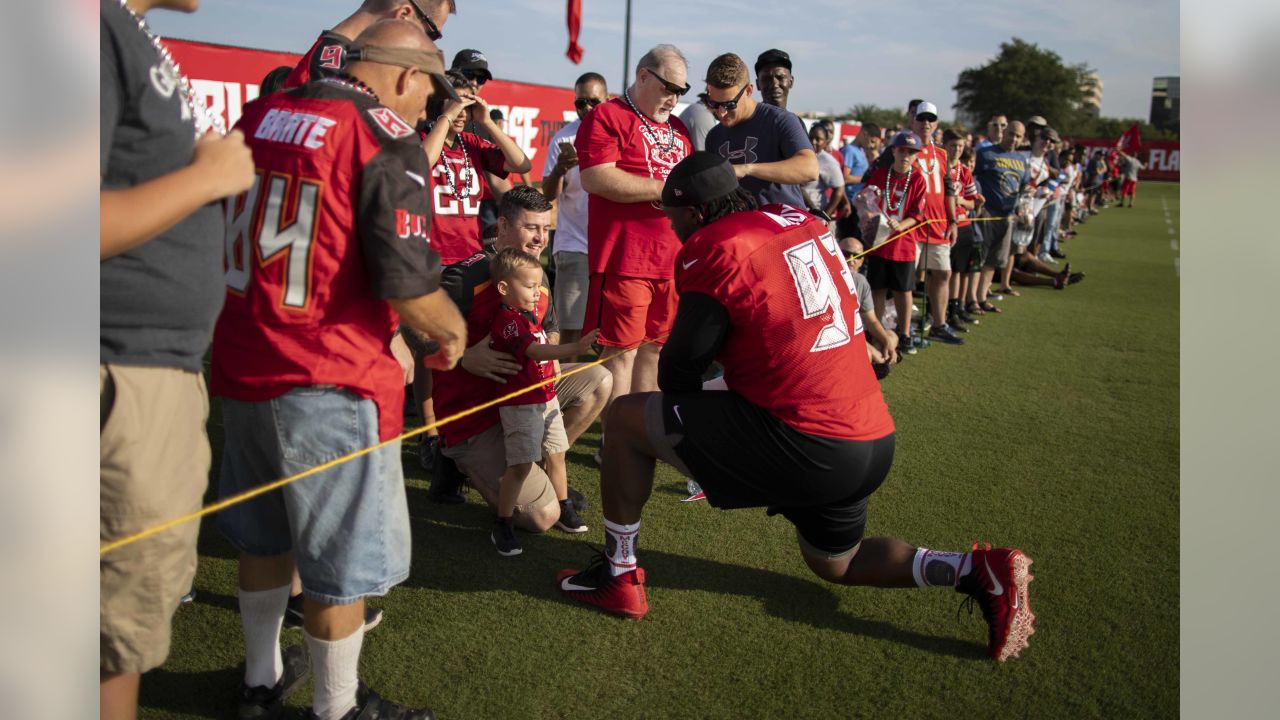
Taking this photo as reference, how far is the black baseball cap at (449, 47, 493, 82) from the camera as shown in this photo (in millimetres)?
4820

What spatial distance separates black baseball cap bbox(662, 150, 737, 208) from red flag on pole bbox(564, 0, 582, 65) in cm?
133

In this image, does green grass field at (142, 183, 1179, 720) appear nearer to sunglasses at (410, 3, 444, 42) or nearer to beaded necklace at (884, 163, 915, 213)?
sunglasses at (410, 3, 444, 42)

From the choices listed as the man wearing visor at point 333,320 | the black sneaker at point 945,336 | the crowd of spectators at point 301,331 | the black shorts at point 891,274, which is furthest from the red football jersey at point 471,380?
the black sneaker at point 945,336

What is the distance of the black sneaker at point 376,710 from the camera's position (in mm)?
2326

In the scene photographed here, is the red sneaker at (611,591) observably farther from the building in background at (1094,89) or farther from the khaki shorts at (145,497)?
the building in background at (1094,89)

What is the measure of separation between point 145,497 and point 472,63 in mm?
3647

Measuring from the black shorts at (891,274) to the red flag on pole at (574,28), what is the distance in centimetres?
362

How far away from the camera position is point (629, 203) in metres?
4.09

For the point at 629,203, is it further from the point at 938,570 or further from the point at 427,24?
the point at 938,570

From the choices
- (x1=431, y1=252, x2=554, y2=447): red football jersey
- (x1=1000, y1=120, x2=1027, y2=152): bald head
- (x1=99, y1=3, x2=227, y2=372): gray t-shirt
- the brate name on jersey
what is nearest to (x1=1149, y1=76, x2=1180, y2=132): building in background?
the brate name on jersey

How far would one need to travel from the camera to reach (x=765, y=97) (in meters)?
5.79
